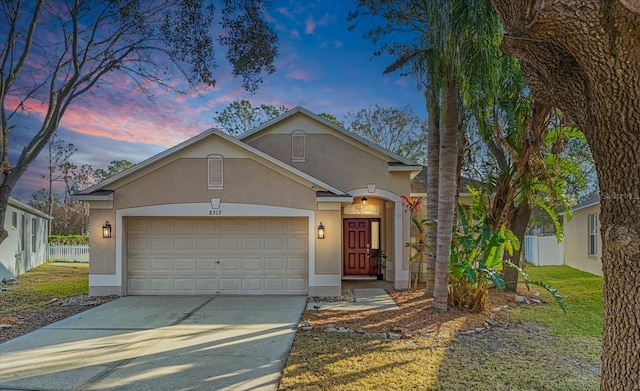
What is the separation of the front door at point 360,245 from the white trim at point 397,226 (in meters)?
2.00

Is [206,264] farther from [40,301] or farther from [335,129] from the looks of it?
[335,129]

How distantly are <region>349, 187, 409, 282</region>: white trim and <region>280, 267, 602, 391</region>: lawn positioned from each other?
3872mm

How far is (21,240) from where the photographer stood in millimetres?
18312

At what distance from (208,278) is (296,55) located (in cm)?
730

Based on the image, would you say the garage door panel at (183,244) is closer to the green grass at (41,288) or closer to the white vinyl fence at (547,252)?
the green grass at (41,288)

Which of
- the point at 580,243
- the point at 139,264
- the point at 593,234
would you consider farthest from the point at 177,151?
the point at 580,243

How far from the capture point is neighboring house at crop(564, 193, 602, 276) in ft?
53.8

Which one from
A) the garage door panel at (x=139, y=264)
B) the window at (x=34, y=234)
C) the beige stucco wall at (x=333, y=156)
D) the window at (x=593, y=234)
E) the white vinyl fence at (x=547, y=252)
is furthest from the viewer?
the white vinyl fence at (x=547, y=252)

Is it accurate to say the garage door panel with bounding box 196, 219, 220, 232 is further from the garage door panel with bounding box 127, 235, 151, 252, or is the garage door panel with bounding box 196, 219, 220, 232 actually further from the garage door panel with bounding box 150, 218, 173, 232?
the garage door panel with bounding box 127, 235, 151, 252

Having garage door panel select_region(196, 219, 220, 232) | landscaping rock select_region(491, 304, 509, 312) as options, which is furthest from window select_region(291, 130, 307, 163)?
landscaping rock select_region(491, 304, 509, 312)

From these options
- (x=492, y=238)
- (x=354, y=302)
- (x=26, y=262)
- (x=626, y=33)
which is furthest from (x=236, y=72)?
(x=26, y=262)

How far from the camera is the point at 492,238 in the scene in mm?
9188

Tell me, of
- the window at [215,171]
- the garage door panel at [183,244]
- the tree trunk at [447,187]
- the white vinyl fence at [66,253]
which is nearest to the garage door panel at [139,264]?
the garage door panel at [183,244]

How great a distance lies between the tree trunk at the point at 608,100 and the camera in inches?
116
